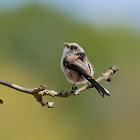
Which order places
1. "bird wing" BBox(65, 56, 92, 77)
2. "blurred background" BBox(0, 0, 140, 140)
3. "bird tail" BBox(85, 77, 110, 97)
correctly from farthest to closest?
1. "blurred background" BBox(0, 0, 140, 140)
2. "bird wing" BBox(65, 56, 92, 77)
3. "bird tail" BBox(85, 77, 110, 97)

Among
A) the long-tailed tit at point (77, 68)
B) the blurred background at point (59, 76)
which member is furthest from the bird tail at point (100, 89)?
the blurred background at point (59, 76)

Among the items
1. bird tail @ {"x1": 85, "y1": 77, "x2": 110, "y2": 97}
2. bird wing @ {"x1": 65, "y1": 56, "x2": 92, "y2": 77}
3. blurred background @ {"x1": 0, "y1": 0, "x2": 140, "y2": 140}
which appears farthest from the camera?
blurred background @ {"x1": 0, "y1": 0, "x2": 140, "y2": 140}

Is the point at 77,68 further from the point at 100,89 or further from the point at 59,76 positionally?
the point at 59,76

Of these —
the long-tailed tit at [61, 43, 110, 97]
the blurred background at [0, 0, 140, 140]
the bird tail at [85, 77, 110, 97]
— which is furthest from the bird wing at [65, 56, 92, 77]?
the blurred background at [0, 0, 140, 140]

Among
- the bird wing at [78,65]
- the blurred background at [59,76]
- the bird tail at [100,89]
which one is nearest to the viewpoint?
the bird tail at [100,89]

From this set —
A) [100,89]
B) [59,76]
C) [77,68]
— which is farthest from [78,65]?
[59,76]

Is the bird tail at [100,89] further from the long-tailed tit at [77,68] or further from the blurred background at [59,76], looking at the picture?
the blurred background at [59,76]

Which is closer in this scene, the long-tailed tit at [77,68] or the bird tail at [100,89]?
the bird tail at [100,89]

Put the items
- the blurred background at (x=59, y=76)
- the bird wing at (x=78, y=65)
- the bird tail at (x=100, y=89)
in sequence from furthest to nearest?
the blurred background at (x=59, y=76) → the bird wing at (x=78, y=65) → the bird tail at (x=100, y=89)

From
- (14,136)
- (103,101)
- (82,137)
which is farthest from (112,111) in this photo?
(14,136)

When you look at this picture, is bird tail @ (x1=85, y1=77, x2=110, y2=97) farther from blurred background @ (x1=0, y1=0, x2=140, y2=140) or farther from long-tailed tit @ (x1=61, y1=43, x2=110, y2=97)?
blurred background @ (x1=0, y1=0, x2=140, y2=140)

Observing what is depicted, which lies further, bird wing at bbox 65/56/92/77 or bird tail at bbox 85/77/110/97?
bird wing at bbox 65/56/92/77

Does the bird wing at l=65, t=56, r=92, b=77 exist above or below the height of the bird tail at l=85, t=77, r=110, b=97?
above
